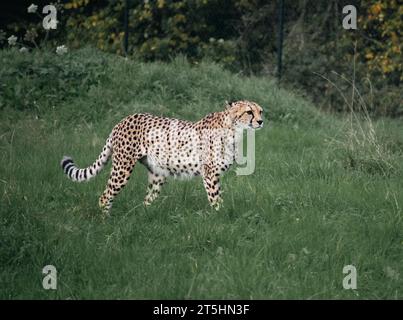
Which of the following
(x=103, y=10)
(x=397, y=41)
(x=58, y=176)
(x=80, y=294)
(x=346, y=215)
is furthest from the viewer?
(x=103, y=10)

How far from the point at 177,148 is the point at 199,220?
730mm

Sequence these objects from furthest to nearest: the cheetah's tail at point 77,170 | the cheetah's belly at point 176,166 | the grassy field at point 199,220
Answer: the cheetah's tail at point 77,170, the cheetah's belly at point 176,166, the grassy field at point 199,220

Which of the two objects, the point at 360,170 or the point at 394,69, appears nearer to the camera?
the point at 360,170

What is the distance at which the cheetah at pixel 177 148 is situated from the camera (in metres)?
5.57

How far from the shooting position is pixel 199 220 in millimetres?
5199

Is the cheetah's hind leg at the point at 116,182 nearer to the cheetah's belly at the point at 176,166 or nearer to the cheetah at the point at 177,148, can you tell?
the cheetah at the point at 177,148

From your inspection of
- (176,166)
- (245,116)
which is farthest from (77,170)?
(245,116)

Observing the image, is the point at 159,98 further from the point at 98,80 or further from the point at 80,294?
the point at 80,294

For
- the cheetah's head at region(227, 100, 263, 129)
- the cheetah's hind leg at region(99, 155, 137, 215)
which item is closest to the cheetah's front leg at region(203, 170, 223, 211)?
the cheetah's head at region(227, 100, 263, 129)

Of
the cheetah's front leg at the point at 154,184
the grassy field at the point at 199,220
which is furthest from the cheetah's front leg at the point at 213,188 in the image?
the cheetah's front leg at the point at 154,184

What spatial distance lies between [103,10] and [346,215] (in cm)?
905

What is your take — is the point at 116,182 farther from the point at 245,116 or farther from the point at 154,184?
the point at 245,116

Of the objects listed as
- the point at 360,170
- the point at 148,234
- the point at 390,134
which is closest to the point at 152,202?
the point at 148,234

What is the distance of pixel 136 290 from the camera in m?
4.19
